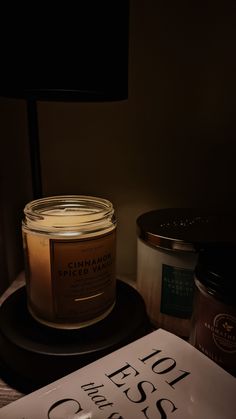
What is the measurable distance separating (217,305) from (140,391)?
4.6 inches

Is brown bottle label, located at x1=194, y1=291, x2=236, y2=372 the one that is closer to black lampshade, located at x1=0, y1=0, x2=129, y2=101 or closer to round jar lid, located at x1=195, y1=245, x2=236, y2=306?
round jar lid, located at x1=195, y1=245, x2=236, y2=306

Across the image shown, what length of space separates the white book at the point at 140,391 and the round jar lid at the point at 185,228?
0.13m

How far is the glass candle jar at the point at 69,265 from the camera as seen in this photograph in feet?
1.38

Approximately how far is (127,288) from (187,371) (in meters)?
0.20

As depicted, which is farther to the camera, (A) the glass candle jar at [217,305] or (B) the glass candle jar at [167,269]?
(B) the glass candle jar at [167,269]

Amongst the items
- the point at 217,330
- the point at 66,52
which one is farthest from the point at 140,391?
the point at 66,52

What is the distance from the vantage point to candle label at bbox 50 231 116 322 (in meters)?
0.42

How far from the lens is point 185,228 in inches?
20.3

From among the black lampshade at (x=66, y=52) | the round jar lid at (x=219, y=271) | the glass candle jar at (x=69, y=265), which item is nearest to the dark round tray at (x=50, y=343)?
the glass candle jar at (x=69, y=265)

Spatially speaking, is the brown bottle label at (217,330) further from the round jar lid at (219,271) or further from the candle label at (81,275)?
the candle label at (81,275)

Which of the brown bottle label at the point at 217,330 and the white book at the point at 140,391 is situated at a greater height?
the brown bottle label at the point at 217,330

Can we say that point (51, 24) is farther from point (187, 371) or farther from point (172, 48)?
point (187, 371)

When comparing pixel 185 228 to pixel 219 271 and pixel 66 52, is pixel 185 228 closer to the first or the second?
pixel 219 271

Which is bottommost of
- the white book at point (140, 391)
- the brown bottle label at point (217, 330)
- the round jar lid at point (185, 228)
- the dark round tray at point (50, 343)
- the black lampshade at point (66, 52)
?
the dark round tray at point (50, 343)
